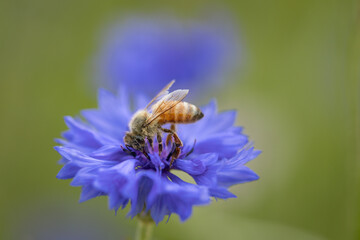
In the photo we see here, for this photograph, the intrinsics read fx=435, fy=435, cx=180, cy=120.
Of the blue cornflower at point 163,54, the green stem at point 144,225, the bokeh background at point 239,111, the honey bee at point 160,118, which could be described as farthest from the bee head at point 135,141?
the blue cornflower at point 163,54

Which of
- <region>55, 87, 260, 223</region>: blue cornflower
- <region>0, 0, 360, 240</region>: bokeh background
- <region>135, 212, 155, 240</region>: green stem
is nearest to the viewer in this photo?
<region>55, 87, 260, 223</region>: blue cornflower

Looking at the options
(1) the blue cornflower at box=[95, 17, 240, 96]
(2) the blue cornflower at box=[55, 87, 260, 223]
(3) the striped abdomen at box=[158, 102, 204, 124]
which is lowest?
(2) the blue cornflower at box=[55, 87, 260, 223]

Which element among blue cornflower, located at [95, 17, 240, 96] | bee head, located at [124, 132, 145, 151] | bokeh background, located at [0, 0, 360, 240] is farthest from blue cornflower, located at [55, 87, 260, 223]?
blue cornflower, located at [95, 17, 240, 96]

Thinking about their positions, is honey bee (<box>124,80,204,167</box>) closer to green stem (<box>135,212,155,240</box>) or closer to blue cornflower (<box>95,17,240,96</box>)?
green stem (<box>135,212,155,240</box>)

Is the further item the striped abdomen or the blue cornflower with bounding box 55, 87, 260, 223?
the striped abdomen

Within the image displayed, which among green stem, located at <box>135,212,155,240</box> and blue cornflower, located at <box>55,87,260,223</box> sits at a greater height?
blue cornflower, located at <box>55,87,260,223</box>

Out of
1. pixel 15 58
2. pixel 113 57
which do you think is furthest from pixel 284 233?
pixel 15 58

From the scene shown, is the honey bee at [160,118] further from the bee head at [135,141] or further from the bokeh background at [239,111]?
the bokeh background at [239,111]
